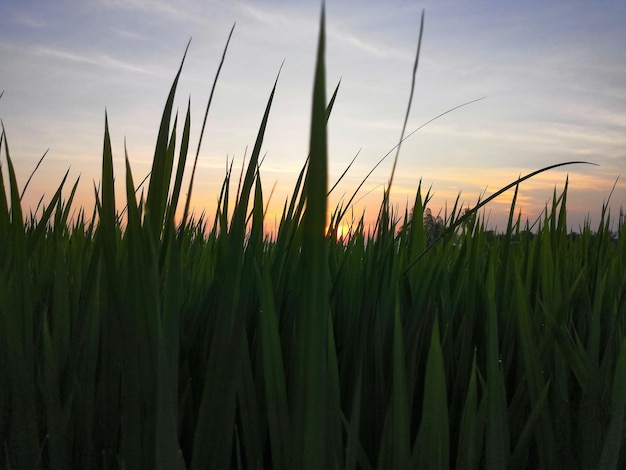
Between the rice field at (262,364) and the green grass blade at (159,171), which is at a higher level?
the green grass blade at (159,171)

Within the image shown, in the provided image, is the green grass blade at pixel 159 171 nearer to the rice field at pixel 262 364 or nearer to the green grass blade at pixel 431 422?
the rice field at pixel 262 364

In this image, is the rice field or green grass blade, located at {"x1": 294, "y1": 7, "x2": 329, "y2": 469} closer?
green grass blade, located at {"x1": 294, "y1": 7, "x2": 329, "y2": 469}

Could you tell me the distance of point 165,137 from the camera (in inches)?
23.5

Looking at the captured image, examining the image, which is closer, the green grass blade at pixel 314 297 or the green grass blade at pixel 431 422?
the green grass blade at pixel 314 297

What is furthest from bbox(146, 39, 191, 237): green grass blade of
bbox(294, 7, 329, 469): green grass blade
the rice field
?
bbox(294, 7, 329, 469): green grass blade

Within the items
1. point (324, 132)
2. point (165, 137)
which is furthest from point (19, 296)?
point (324, 132)

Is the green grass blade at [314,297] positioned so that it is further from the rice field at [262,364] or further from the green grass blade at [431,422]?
the green grass blade at [431,422]

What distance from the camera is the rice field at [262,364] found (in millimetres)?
498

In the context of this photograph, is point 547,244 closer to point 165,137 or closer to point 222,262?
point 222,262

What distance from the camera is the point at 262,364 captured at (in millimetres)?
684

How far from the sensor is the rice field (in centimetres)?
50

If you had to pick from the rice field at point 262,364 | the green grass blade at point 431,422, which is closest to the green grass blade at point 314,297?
the rice field at point 262,364

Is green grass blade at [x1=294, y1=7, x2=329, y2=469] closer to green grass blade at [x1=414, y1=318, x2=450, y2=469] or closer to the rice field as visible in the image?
the rice field

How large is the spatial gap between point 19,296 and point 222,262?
25 centimetres
